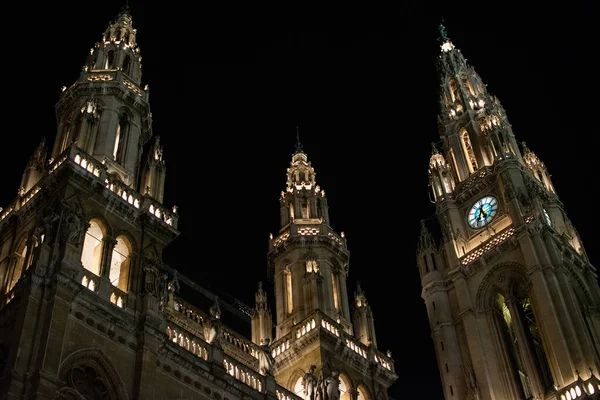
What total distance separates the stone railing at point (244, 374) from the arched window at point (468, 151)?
3268 cm

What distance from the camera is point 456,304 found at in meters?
50.7

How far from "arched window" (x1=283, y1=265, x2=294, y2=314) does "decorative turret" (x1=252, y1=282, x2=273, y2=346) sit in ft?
4.27

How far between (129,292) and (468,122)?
39.6m

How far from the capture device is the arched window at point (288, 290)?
37281 mm

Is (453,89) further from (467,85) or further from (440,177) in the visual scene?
(440,177)

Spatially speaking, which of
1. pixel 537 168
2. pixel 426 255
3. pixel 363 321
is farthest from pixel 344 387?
pixel 537 168

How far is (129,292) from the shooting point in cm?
2717

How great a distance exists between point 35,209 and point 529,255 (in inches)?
1173

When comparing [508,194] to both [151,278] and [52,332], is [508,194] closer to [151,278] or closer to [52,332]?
[151,278]

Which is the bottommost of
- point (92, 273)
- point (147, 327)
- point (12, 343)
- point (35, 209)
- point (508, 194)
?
point (12, 343)

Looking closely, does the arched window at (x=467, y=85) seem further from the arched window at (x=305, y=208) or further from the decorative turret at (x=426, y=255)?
the arched window at (x=305, y=208)

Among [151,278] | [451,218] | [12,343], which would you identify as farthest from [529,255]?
[12,343]

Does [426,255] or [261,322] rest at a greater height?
[426,255]

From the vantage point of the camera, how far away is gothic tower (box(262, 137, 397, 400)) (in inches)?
1328
